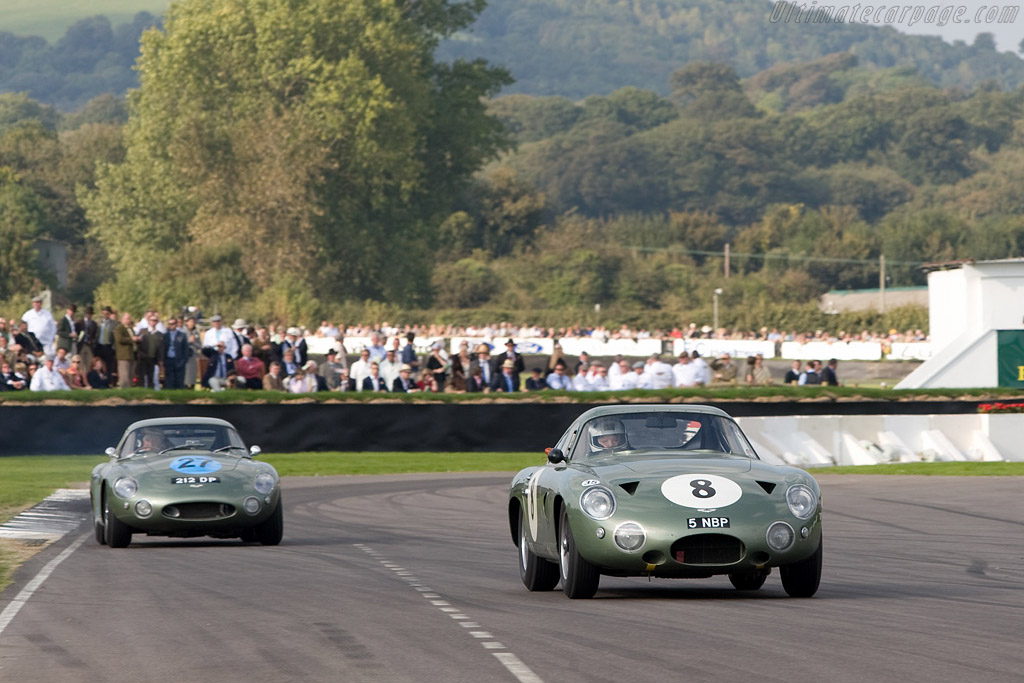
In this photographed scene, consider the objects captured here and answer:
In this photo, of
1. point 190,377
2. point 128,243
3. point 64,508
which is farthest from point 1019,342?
point 128,243

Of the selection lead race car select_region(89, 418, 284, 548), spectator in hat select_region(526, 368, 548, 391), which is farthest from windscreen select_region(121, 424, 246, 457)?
spectator in hat select_region(526, 368, 548, 391)

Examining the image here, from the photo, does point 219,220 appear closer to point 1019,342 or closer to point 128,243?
point 128,243

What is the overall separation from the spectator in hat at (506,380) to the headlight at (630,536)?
2131 centimetres

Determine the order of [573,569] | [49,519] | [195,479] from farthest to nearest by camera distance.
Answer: [49,519], [195,479], [573,569]

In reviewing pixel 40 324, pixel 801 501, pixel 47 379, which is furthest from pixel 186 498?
pixel 40 324

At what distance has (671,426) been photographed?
10875 millimetres

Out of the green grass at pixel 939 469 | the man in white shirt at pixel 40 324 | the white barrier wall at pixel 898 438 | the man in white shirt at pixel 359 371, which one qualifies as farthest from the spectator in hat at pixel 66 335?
the green grass at pixel 939 469

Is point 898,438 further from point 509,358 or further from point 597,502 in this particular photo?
point 597,502

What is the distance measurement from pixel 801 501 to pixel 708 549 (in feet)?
2.32

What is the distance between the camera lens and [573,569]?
32.6 feet

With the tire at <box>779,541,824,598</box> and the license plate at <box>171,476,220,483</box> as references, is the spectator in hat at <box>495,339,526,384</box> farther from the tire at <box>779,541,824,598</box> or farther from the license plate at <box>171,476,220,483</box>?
the tire at <box>779,541,824,598</box>

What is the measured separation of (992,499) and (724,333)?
51.1 meters

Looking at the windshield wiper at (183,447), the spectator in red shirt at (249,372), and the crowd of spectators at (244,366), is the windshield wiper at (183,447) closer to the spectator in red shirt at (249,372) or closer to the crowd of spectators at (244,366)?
the crowd of spectators at (244,366)

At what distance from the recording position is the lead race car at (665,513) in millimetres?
9469
